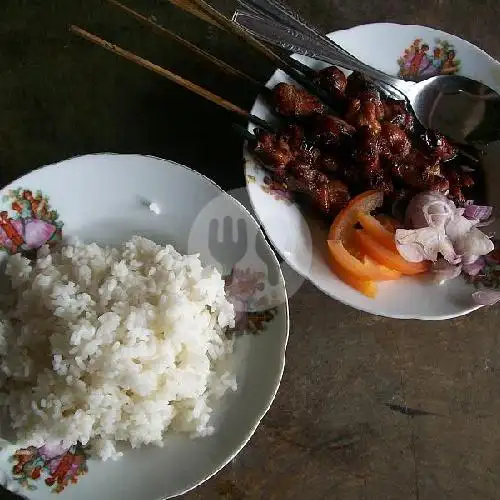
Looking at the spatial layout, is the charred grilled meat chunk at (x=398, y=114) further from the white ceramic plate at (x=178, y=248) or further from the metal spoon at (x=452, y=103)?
the white ceramic plate at (x=178, y=248)

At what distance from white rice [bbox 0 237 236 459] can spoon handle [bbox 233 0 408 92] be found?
0.83 meters

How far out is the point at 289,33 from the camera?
229 centimetres

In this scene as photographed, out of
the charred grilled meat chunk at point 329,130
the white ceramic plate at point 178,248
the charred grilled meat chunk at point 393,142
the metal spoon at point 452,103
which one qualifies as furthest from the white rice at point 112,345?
the metal spoon at point 452,103

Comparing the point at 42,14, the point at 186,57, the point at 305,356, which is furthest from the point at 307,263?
the point at 42,14

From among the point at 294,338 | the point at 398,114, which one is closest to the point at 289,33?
the point at 398,114

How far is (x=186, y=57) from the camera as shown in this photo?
2.66 m

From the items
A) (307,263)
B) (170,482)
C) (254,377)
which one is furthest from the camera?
(307,263)

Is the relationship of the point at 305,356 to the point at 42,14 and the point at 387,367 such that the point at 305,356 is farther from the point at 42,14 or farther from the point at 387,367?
the point at 42,14

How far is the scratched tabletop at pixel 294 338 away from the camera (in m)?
2.28

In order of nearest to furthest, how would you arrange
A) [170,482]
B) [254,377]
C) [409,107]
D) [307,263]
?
[170,482]
[254,377]
[307,263]
[409,107]

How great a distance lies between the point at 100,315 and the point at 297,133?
3.16ft

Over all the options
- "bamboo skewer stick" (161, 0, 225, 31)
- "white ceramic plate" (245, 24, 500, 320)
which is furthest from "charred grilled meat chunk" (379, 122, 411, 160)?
"bamboo skewer stick" (161, 0, 225, 31)

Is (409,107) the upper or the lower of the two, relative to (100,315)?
upper

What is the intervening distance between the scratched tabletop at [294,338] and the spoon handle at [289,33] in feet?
1.19
